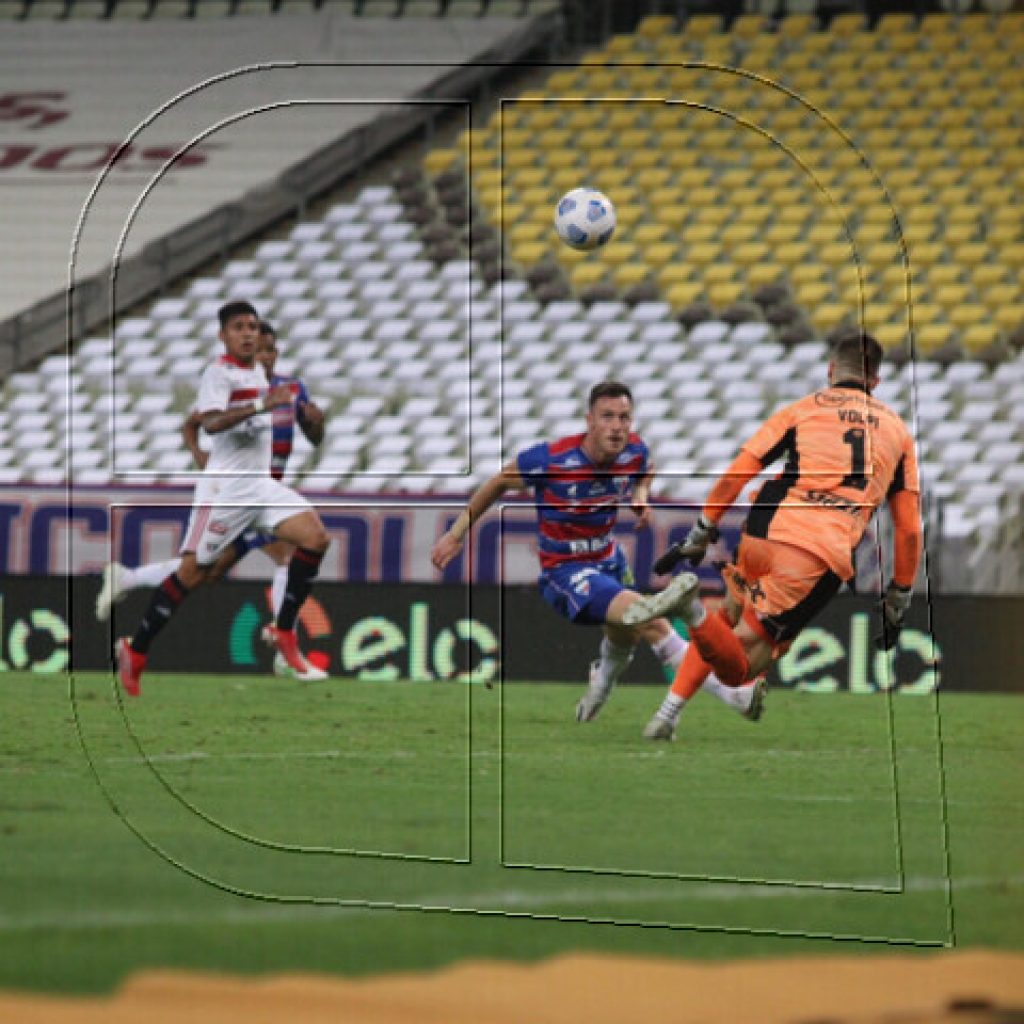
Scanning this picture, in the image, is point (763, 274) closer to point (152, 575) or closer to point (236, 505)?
point (152, 575)

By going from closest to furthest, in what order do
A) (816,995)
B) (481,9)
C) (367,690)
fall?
(816,995), (367,690), (481,9)

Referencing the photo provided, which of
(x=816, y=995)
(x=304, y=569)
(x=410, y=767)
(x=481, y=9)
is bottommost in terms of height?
(x=816, y=995)

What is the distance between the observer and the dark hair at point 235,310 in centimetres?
1230

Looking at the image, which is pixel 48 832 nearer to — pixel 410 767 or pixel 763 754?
pixel 410 767

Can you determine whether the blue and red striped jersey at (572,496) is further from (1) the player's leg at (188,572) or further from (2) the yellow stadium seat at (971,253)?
(2) the yellow stadium seat at (971,253)

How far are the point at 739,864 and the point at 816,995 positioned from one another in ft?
4.36

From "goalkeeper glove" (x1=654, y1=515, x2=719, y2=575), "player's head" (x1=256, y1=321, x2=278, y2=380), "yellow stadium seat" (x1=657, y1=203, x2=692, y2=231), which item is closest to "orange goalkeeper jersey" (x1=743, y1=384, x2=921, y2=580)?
"goalkeeper glove" (x1=654, y1=515, x2=719, y2=575)

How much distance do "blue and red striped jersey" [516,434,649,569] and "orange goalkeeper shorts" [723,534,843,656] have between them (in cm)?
75

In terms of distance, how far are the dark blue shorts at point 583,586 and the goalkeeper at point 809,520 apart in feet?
1.44

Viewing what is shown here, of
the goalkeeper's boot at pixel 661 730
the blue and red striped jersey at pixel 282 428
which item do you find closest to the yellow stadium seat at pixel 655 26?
the blue and red striped jersey at pixel 282 428

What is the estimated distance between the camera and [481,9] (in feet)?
55.1

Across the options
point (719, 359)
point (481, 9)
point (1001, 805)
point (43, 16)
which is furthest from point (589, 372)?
point (43, 16)

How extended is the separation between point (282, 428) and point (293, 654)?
3.74ft

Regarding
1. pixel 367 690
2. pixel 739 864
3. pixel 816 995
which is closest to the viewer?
pixel 816 995
